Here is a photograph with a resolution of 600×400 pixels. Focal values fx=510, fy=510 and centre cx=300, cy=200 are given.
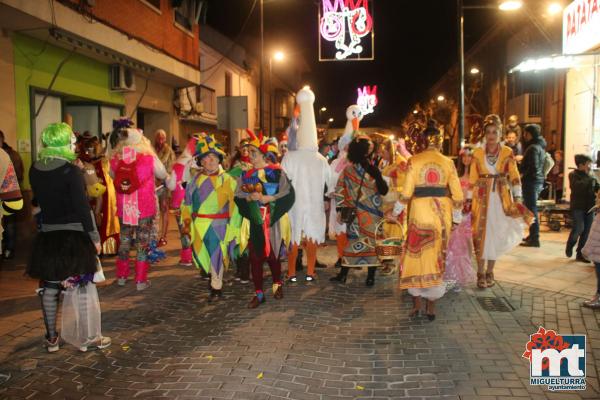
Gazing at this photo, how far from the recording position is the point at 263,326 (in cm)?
532

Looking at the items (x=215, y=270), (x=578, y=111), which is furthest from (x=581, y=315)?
(x=578, y=111)

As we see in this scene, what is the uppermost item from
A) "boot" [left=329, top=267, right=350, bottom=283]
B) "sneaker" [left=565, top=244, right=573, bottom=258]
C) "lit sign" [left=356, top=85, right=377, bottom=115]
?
"lit sign" [left=356, top=85, right=377, bottom=115]

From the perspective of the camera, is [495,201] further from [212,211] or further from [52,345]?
[52,345]

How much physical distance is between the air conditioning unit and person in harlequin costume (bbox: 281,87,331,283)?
770cm

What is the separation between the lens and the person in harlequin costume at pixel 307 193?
23.7 ft

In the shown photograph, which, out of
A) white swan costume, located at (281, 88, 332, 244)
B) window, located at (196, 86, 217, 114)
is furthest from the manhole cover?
window, located at (196, 86, 217, 114)

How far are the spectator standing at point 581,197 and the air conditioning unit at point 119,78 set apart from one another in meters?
10.7

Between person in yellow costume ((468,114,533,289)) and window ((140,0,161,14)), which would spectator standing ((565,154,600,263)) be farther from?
window ((140,0,161,14))

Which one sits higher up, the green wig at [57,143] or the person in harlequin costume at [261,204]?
the green wig at [57,143]

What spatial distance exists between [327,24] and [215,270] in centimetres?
1150

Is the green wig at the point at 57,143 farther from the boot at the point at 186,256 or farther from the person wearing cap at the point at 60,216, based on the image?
the boot at the point at 186,256

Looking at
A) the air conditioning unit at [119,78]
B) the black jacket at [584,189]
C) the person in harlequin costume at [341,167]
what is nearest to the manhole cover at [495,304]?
the person in harlequin costume at [341,167]

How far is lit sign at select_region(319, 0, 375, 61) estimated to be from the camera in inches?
611

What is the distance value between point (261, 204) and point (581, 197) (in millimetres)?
5408
